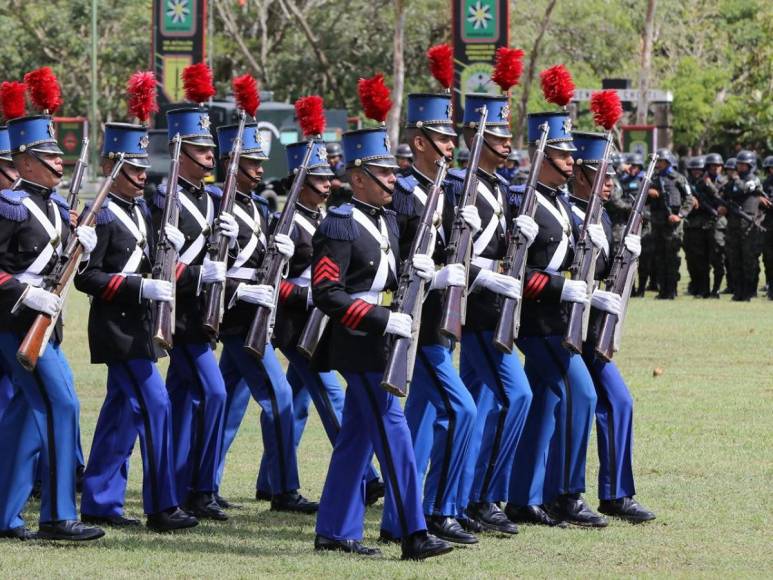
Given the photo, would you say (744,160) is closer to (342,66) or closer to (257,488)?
(257,488)

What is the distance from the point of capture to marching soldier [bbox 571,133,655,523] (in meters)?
8.98

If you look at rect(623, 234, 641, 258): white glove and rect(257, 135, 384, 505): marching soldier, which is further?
rect(257, 135, 384, 505): marching soldier

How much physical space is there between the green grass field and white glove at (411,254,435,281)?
127 centimetres

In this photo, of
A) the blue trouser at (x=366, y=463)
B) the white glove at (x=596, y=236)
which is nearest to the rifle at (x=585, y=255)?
the white glove at (x=596, y=236)

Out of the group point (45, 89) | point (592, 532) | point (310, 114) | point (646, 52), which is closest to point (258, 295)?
point (310, 114)

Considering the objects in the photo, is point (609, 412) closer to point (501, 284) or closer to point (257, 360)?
point (501, 284)

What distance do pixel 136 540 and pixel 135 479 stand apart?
6.20ft

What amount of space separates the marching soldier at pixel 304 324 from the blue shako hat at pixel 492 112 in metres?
1.07

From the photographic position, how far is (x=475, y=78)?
28031 mm

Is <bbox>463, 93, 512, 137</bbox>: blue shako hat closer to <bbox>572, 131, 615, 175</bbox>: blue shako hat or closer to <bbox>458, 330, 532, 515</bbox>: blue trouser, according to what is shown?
<bbox>572, 131, 615, 175</bbox>: blue shako hat

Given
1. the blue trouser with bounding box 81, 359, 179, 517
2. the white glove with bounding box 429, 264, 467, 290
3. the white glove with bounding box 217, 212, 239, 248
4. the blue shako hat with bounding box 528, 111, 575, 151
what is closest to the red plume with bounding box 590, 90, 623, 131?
the blue shako hat with bounding box 528, 111, 575, 151

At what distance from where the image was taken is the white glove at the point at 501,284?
27.8 ft

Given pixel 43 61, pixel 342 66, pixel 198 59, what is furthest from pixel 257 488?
pixel 43 61

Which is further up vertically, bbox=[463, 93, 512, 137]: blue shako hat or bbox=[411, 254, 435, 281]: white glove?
bbox=[463, 93, 512, 137]: blue shako hat
